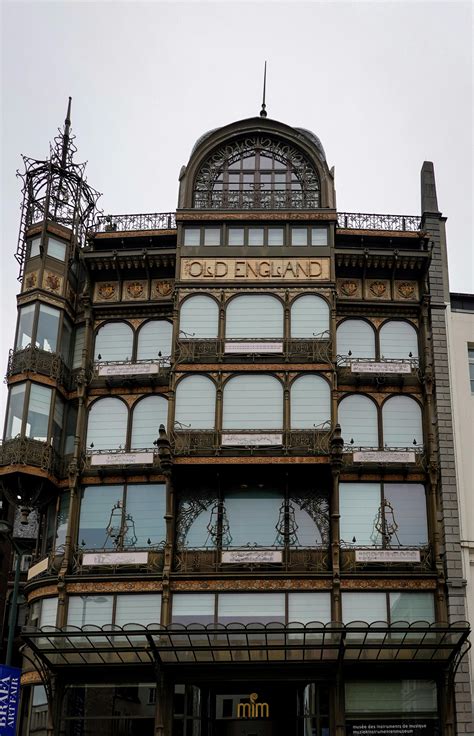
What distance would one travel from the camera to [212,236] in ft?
132

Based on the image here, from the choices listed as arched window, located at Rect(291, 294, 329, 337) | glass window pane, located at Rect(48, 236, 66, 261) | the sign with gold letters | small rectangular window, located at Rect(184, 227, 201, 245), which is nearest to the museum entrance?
arched window, located at Rect(291, 294, 329, 337)

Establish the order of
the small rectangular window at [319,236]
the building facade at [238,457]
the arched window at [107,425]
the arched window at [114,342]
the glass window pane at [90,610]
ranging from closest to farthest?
1. the building facade at [238,457]
2. the glass window pane at [90,610]
3. the arched window at [107,425]
4. the small rectangular window at [319,236]
5. the arched window at [114,342]

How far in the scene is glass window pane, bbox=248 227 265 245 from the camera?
131ft

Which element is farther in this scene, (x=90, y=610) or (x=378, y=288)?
(x=378, y=288)

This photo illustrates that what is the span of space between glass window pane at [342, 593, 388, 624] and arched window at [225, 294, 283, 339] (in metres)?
10.4

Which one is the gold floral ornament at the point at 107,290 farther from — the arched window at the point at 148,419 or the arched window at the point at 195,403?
the arched window at the point at 195,403

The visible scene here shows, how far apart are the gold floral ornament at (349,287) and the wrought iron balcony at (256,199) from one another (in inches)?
139

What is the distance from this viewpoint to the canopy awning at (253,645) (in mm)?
31750

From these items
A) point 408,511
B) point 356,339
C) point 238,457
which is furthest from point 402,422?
point 238,457

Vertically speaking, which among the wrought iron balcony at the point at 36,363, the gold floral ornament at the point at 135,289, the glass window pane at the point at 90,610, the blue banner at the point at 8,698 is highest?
the gold floral ornament at the point at 135,289

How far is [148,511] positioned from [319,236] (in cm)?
1313

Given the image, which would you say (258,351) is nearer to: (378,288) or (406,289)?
(378,288)

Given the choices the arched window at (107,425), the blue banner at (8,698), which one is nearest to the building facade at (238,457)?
the arched window at (107,425)

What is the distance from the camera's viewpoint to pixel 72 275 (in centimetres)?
4116
